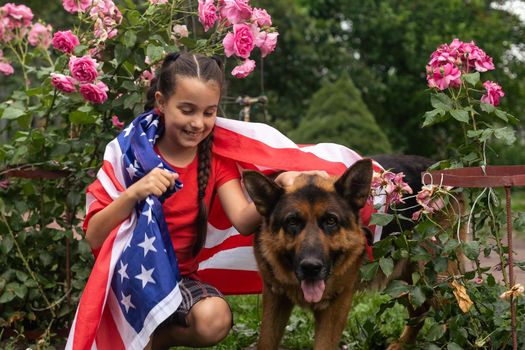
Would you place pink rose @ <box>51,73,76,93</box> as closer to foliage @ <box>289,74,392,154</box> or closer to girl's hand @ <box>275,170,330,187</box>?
girl's hand @ <box>275,170,330,187</box>

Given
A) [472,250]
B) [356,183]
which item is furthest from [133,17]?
[472,250]

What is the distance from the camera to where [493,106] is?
3619 mm

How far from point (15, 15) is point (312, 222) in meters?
2.53

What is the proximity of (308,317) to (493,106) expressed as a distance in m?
2.17

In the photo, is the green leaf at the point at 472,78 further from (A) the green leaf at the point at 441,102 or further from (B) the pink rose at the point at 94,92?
(B) the pink rose at the point at 94,92

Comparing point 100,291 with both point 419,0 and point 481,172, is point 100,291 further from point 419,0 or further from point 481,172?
point 419,0

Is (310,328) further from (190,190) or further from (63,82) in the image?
(63,82)

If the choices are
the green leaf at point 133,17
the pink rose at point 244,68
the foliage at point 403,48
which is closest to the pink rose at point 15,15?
the green leaf at point 133,17

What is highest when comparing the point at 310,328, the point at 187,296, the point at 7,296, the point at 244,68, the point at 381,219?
the point at 244,68

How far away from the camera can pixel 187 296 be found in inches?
146

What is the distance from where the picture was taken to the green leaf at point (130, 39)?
161 inches

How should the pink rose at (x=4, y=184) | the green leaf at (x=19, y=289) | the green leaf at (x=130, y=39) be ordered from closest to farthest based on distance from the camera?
the green leaf at (x=130, y=39)
the green leaf at (x=19, y=289)
the pink rose at (x=4, y=184)

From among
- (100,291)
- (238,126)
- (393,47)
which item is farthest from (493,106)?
(393,47)

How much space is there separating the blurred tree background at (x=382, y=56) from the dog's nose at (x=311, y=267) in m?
11.2
